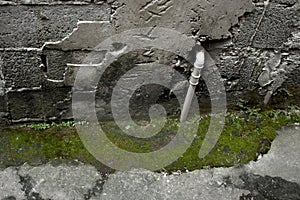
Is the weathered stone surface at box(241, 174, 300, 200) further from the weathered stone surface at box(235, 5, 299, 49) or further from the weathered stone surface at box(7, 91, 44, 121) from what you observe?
the weathered stone surface at box(7, 91, 44, 121)

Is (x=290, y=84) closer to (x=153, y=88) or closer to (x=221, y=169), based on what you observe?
(x=221, y=169)

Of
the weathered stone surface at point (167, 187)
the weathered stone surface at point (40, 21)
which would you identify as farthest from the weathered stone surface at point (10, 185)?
the weathered stone surface at point (40, 21)

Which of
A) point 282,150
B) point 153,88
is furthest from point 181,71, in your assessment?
point 282,150

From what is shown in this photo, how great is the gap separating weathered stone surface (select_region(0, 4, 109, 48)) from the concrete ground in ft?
2.75

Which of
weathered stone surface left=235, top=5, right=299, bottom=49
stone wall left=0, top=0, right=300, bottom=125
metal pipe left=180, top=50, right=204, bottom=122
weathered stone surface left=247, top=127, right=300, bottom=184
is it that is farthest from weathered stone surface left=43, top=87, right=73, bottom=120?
weathered stone surface left=247, top=127, right=300, bottom=184

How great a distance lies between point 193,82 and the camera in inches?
104

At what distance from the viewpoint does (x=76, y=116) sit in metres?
2.83

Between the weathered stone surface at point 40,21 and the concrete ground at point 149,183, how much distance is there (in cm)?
84

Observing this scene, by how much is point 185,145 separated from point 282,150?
70cm

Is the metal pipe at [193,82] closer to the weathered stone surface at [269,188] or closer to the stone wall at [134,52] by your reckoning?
the stone wall at [134,52]

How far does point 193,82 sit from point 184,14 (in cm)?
50

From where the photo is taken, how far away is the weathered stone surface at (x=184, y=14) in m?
2.26

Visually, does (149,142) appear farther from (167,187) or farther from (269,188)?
(269,188)

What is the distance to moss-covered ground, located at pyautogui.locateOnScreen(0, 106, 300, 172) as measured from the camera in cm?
264
